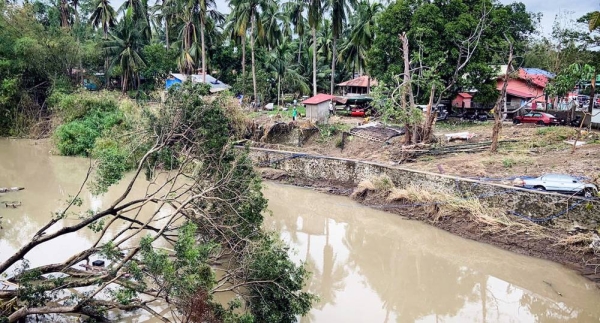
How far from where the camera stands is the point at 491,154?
54.8 feet

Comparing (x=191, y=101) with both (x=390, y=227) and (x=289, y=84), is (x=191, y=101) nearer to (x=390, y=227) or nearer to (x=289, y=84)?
(x=390, y=227)

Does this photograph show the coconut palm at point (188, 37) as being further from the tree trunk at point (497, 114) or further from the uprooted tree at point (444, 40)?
the tree trunk at point (497, 114)

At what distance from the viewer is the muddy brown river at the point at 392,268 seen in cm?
962

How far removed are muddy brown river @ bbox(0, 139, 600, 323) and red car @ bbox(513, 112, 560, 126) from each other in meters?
11.6

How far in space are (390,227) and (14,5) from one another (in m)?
26.5

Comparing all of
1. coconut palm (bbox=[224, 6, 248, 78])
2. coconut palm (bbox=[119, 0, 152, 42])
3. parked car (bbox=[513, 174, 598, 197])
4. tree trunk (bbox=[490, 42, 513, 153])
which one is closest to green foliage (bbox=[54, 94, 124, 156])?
coconut palm (bbox=[224, 6, 248, 78])

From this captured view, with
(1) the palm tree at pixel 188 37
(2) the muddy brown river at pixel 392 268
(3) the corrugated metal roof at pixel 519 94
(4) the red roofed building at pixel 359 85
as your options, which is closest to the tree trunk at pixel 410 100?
(2) the muddy brown river at pixel 392 268

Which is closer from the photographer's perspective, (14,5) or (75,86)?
(14,5)

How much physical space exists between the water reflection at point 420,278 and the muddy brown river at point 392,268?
0.02 m

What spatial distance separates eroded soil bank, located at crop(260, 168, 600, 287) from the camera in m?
11.1

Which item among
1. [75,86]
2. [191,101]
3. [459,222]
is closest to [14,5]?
[75,86]

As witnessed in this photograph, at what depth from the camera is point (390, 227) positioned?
46.8ft

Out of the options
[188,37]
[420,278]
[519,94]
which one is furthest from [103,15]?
[420,278]

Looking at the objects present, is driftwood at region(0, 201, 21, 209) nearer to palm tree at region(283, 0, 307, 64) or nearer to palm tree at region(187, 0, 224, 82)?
palm tree at region(187, 0, 224, 82)
